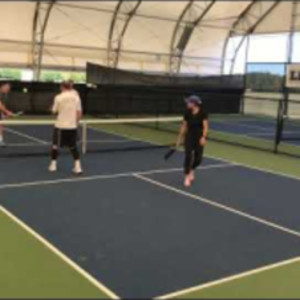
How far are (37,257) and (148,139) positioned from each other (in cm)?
A: 1008

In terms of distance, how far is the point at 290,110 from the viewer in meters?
24.9

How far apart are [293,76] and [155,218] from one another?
1900cm

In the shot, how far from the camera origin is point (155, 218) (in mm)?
6535

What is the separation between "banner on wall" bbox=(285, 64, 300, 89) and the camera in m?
23.7

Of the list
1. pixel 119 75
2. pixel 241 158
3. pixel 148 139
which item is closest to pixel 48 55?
pixel 119 75

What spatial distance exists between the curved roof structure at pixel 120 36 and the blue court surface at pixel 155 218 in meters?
13.6

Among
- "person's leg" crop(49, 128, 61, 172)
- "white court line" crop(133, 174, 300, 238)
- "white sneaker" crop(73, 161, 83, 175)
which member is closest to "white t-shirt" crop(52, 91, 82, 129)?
"person's leg" crop(49, 128, 61, 172)

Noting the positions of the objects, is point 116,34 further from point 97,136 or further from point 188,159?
point 188,159

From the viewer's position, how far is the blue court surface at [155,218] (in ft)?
15.6

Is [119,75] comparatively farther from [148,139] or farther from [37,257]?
[37,257]

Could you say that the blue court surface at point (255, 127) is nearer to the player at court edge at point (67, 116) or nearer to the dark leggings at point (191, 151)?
the dark leggings at point (191, 151)

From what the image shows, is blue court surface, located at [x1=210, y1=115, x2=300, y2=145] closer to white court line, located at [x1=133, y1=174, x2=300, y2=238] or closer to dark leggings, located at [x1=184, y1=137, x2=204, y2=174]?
dark leggings, located at [x1=184, y1=137, x2=204, y2=174]

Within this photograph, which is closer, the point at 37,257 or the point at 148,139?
the point at 37,257

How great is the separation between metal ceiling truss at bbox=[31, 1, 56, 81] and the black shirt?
17.0 meters
